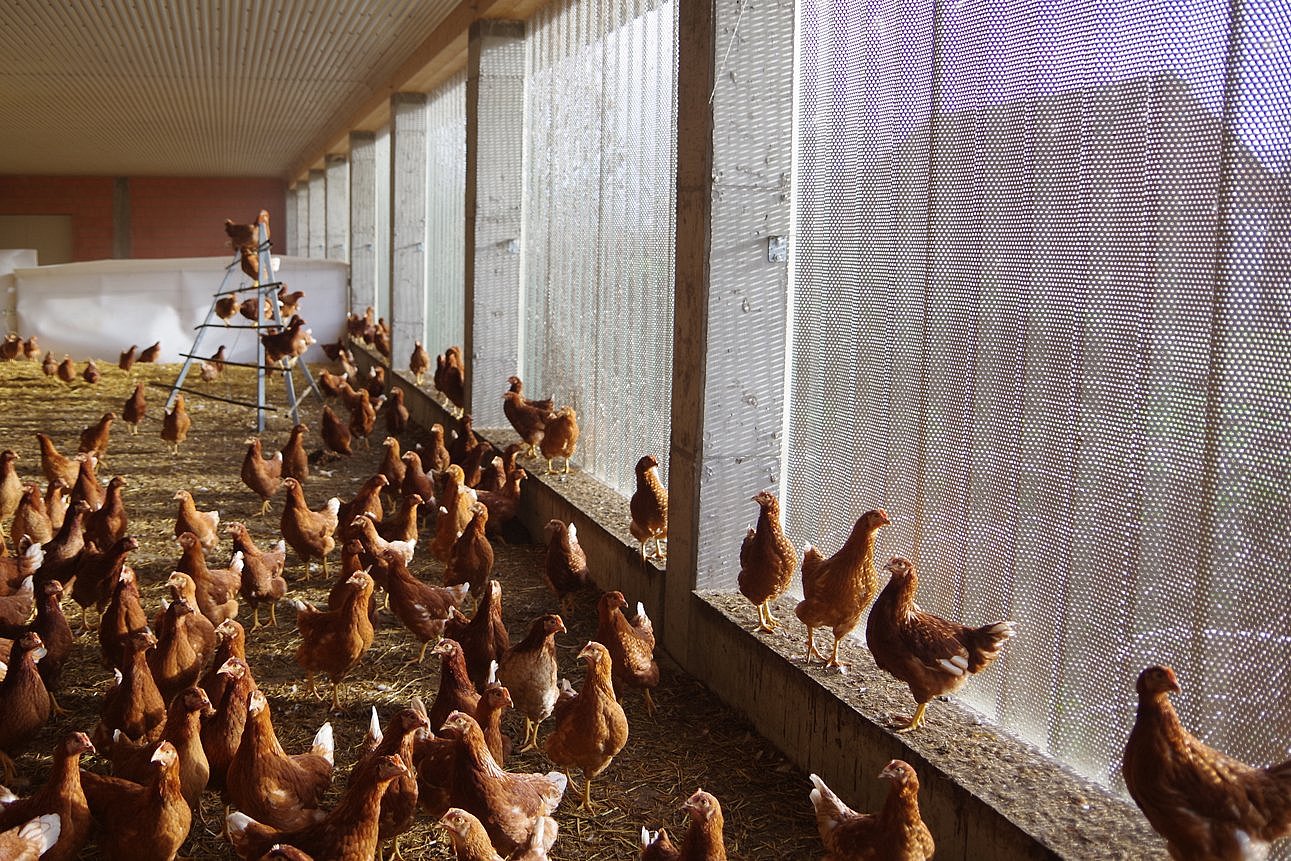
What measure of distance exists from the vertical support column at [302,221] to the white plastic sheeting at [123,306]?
27.1ft

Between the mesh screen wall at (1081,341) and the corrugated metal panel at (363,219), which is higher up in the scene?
the corrugated metal panel at (363,219)

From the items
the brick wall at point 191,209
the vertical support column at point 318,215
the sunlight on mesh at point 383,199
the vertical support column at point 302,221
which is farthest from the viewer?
the brick wall at point 191,209

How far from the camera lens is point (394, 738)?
114 inches

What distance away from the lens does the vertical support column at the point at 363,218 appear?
50.0ft

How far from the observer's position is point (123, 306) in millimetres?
15617

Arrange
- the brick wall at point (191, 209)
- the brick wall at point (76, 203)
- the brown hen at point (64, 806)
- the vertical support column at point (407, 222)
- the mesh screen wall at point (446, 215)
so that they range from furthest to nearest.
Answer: the brick wall at point (191, 209)
the brick wall at point (76, 203)
the vertical support column at point (407, 222)
the mesh screen wall at point (446, 215)
the brown hen at point (64, 806)

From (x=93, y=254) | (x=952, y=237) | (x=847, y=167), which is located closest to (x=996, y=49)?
(x=952, y=237)

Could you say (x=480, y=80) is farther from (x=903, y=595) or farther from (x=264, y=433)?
(x=903, y=595)

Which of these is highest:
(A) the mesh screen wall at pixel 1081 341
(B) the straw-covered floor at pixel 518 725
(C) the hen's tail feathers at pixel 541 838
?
(A) the mesh screen wall at pixel 1081 341

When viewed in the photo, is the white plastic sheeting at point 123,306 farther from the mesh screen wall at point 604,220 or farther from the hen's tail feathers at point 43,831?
the hen's tail feathers at point 43,831

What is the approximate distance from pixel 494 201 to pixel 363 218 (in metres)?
8.23

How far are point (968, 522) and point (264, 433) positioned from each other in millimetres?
8612

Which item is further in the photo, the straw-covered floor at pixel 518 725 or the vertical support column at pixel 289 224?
the vertical support column at pixel 289 224

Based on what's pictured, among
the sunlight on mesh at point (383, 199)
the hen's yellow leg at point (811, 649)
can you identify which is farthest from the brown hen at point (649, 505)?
the sunlight on mesh at point (383, 199)
